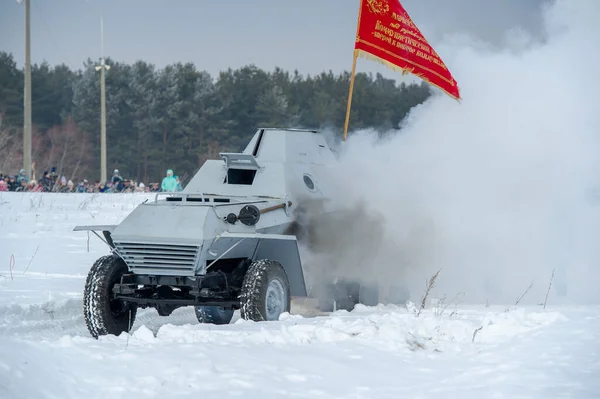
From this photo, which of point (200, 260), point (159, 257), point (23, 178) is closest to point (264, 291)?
point (200, 260)

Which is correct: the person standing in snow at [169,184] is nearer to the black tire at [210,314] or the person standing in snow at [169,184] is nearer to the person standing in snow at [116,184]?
the person standing in snow at [116,184]

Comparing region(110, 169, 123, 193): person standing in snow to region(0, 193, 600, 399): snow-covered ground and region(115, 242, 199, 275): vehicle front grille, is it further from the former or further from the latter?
region(115, 242, 199, 275): vehicle front grille

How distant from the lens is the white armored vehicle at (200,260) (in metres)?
11.2

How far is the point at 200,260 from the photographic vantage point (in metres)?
11.2

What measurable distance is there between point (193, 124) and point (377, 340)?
44673 mm

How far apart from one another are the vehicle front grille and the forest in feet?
104

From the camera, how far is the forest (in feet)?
161

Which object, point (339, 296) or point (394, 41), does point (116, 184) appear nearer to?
point (394, 41)

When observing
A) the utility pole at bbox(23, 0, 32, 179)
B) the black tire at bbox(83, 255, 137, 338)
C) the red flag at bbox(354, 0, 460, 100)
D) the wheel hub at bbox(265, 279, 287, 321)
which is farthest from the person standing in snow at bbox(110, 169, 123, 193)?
the wheel hub at bbox(265, 279, 287, 321)

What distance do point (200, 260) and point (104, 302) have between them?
1.23 metres

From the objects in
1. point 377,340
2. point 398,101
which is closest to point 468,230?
point 377,340

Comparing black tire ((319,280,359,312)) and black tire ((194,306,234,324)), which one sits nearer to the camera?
black tire ((194,306,234,324))

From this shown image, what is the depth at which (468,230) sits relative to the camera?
16.5m

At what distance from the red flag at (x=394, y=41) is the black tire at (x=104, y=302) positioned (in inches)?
266
